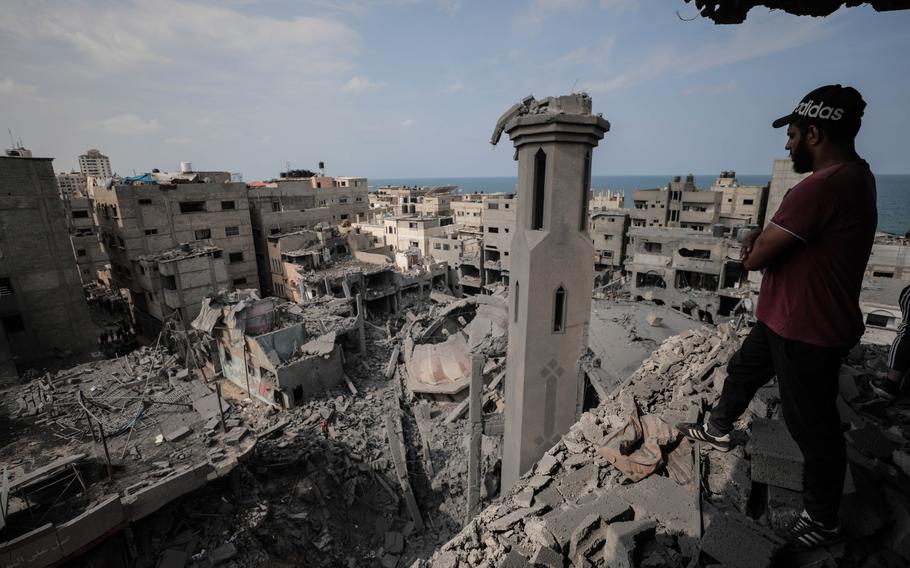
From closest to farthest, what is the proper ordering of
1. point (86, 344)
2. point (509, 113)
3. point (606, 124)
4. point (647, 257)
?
point (606, 124) → point (509, 113) → point (86, 344) → point (647, 257)

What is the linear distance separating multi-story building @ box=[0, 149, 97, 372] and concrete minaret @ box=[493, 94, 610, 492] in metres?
25.7

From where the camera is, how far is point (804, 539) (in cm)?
295

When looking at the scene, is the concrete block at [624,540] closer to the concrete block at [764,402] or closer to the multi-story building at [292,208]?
the concrete block at [764,402]

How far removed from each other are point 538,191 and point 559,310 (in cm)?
273

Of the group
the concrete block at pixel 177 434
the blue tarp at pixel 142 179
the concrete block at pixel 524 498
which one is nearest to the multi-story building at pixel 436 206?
the blue tarp at pixel 142 179

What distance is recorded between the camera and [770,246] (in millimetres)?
2939

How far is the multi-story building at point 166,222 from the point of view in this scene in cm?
3141

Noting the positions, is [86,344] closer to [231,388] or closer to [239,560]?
[231,388]

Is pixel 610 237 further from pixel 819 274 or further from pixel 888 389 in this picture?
pixel 819 274

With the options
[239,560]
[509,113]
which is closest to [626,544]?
[509,113]

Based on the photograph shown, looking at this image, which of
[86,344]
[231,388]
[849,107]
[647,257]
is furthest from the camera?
[647,257]

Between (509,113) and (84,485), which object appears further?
(84,485)

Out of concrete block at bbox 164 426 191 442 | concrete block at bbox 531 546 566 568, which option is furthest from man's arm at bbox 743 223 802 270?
concrete block at bbox 164 426 191 442

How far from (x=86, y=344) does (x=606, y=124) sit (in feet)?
98.2
